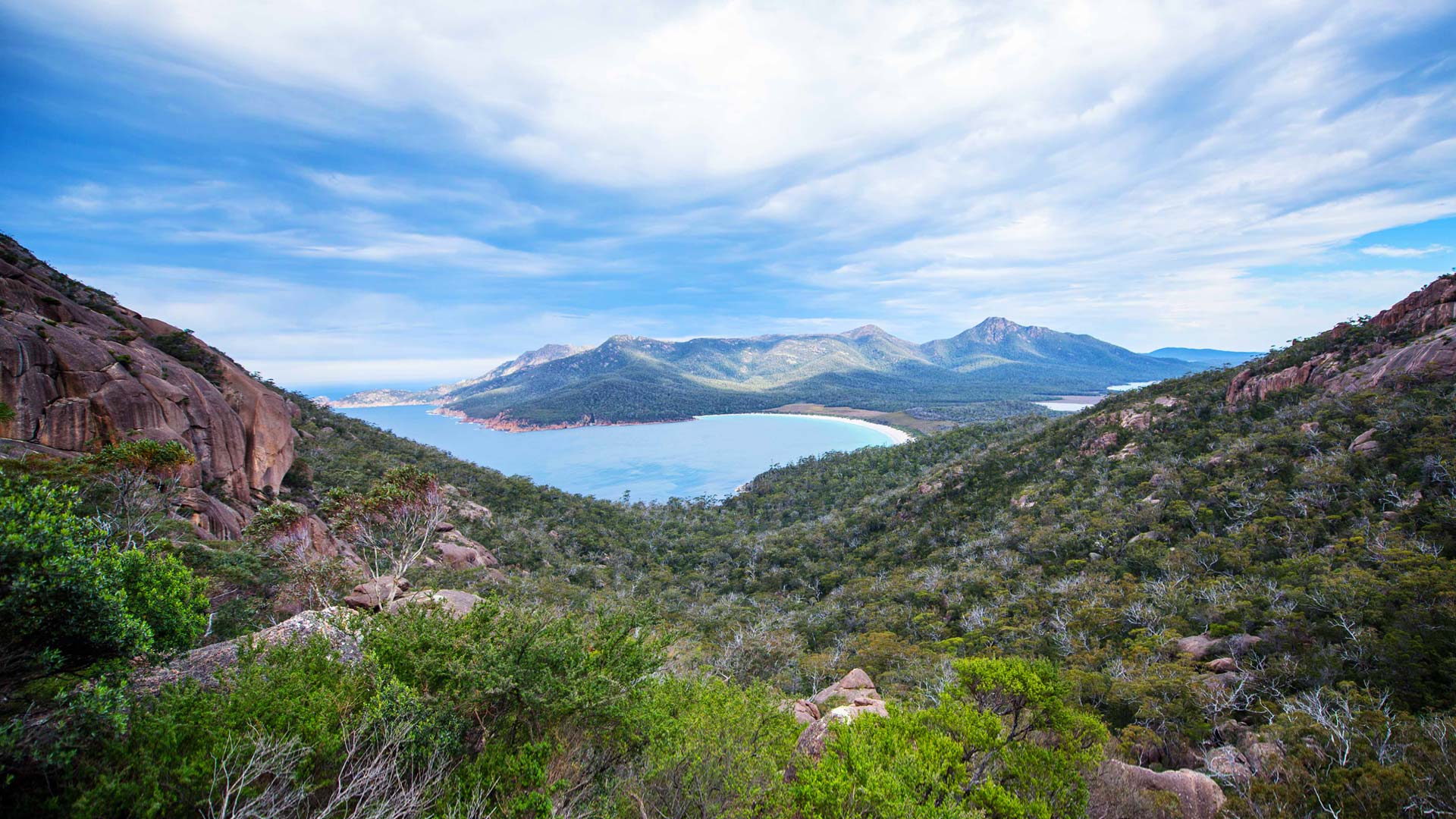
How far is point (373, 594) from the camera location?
1430cm

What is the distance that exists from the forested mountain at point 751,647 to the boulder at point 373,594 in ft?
0.53

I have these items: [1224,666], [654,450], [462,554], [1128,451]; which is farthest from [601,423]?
[1224,666]

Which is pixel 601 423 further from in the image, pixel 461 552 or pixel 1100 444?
pixel 1100 444

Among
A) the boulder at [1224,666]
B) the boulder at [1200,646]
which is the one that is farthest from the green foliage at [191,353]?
the boulder at [1200,646]

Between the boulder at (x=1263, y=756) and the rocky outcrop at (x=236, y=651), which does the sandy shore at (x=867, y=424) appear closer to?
the boulder at (x=1263, y=756)

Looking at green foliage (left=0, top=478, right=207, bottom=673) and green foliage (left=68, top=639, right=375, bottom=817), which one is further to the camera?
green foliage (left=0, top=478, right=207, bottom=673)

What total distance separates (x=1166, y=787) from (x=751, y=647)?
14.2 m

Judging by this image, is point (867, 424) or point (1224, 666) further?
point (867, 424)

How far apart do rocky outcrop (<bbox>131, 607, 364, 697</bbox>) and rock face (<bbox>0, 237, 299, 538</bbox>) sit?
357 inches

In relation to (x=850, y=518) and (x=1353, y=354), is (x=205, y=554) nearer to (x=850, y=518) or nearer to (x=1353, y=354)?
(x=850, y=518)

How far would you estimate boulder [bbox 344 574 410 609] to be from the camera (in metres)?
13.7

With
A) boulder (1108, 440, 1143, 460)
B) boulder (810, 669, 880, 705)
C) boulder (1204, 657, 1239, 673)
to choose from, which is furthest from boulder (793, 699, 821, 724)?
boulder (1108, 440, 1143, 460)

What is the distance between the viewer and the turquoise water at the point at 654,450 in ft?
283

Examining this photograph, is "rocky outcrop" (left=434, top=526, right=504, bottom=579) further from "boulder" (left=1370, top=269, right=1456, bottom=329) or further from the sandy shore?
the sandy shore
